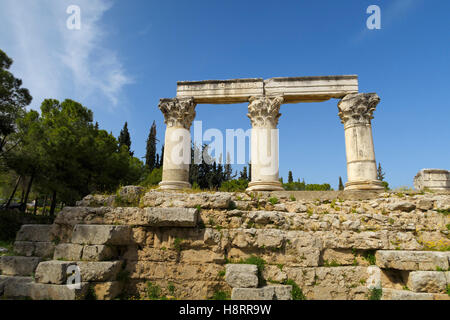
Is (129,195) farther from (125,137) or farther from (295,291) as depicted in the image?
(125,137)

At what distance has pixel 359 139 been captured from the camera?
8.66m

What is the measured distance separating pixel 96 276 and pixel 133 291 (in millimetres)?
1031

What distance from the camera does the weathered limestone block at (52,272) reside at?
468 centimetres

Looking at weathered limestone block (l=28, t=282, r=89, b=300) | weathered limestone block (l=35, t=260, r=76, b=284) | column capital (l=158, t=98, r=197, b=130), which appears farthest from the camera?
column capital (l=158, t=98, r=197, b=130)

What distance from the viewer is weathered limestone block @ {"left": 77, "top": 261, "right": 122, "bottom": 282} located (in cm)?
486

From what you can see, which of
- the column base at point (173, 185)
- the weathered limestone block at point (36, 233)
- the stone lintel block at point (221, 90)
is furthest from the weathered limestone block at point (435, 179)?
the weathered limestone block at point (36, 233)

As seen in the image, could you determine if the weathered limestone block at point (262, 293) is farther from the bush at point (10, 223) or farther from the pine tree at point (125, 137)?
the pine tree at point (125, 137)

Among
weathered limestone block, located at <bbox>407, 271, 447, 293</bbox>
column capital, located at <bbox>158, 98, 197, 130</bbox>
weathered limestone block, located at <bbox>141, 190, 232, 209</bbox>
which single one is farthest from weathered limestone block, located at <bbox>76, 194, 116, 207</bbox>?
weathered limestone block, located at <bbox>407, 271, 447, 293</bbox>

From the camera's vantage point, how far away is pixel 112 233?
17.8ft

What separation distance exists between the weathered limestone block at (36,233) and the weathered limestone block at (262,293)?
4.94 m

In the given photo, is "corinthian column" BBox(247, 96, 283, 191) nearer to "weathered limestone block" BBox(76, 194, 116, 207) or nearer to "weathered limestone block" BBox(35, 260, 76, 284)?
"weathered limestone block" BBox(76, 194, 116, 207)

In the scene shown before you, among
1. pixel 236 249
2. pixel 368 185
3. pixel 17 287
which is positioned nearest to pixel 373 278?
pixel 236 249

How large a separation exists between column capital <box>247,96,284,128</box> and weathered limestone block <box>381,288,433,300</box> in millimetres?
6009

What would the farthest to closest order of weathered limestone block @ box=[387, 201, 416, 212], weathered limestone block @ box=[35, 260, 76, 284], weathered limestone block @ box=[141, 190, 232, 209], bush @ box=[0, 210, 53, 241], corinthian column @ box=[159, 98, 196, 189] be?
bush @ box=[0, 210, 53, 241] → corinthian column @ box=[159, 98, 196, 189] → weathered limestone block @ box=[387, 201, 416, 212] → weathered limestone block @ box=[141, 190, 232, 209] → weathered limestone block @ box=[35, 260, 76, 284]
